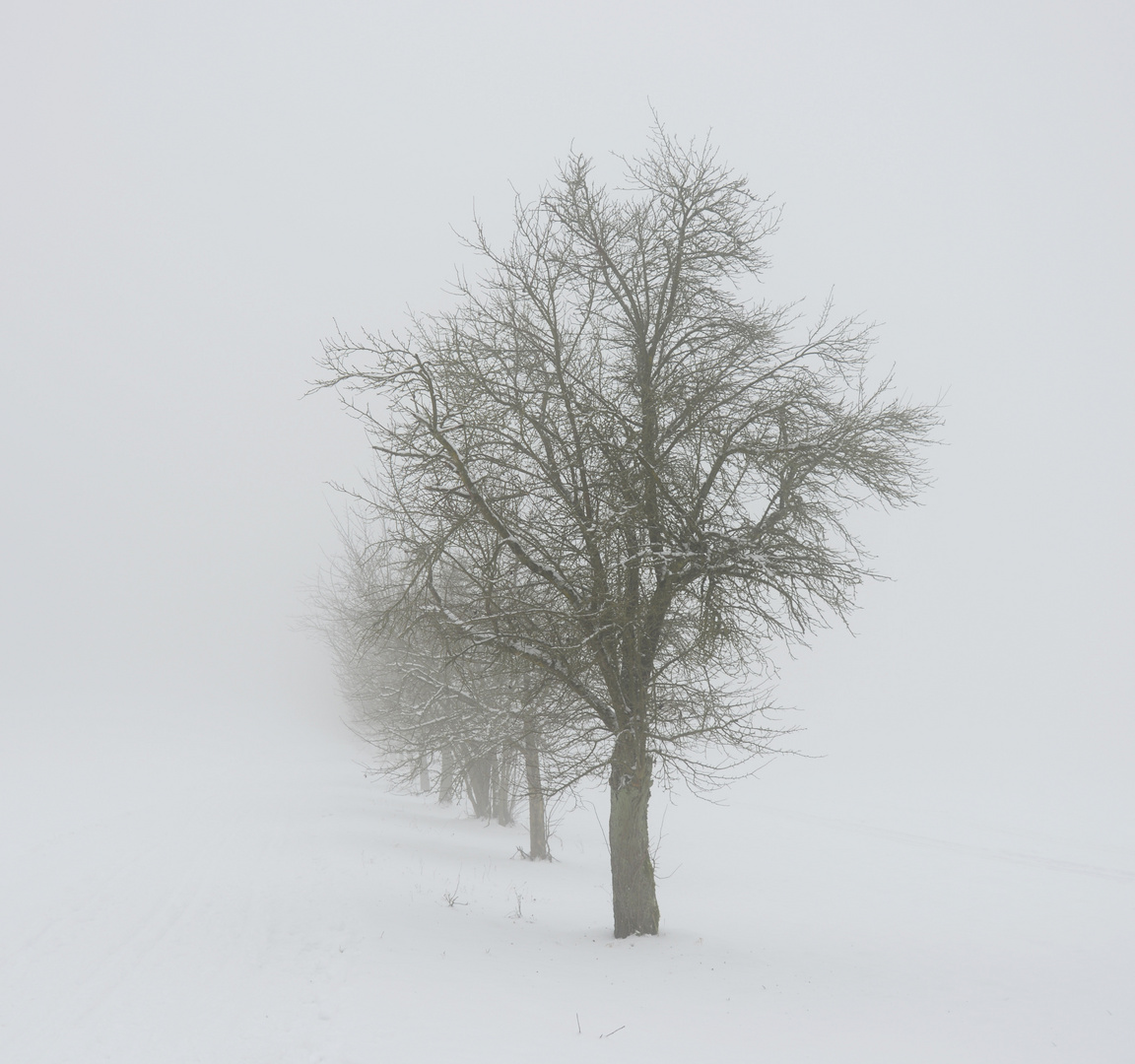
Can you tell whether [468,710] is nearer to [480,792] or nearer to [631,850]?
[631,850]

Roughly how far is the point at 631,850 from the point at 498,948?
1872 millimetres

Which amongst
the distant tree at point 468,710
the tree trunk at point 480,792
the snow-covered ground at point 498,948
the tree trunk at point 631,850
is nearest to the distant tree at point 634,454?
the tree trunk at point 631,850

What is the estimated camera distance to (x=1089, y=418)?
279 ft

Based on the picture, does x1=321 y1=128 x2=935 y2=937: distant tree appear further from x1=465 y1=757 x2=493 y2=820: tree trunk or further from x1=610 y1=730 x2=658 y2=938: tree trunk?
x1=465 y1=757 x2=493 y2=820: tree trunk

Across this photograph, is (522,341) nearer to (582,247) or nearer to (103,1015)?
(582,247)

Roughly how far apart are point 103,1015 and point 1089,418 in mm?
101292

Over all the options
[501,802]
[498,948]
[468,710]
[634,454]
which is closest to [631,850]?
[498,948]

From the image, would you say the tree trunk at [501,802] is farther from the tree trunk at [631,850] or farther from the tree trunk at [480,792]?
the tree trunk at [631,850]

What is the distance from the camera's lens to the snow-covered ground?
630 cm

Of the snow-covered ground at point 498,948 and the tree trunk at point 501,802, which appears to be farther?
the tree trunk at point 501,802

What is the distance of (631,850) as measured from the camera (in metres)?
9.28

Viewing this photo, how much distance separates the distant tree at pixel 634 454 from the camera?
27.9 ft

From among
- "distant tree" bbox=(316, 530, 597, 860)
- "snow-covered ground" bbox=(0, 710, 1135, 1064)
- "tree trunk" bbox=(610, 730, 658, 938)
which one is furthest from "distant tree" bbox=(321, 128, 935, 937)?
"snow-covered ground" bbox=(0, 710, 1135, 1064)

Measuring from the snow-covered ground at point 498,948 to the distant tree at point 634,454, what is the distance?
2081mm
